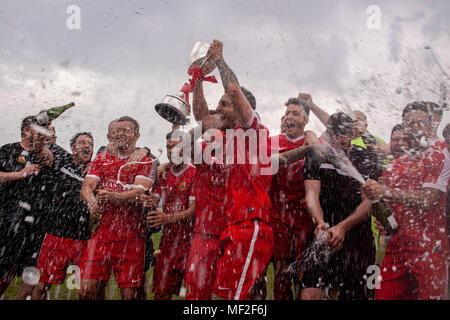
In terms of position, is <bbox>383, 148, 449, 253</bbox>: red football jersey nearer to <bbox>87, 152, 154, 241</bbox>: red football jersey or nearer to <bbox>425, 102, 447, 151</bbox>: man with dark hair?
<bbox>425, 102, 447, 151</bbox>: man with dark hair

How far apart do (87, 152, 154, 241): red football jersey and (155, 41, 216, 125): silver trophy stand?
31.1 inches

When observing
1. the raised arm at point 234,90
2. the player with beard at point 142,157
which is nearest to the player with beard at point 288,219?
the raised arm at point 234,90

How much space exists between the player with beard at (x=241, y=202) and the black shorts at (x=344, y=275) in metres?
0.81

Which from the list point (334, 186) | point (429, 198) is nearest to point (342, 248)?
point (334, 186)

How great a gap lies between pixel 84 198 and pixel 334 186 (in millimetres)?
2778

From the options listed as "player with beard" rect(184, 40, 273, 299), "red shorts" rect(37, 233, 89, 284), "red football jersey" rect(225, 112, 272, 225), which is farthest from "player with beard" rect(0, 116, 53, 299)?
"red football jersey" rect(225, 112, 272, 225)

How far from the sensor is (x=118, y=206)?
450 centimetres

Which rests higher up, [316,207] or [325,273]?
[316,207]

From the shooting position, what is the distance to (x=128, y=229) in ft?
14.7

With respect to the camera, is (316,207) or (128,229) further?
(128,229)

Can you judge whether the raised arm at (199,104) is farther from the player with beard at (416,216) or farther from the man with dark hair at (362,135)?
the player with beard at (416,216)
